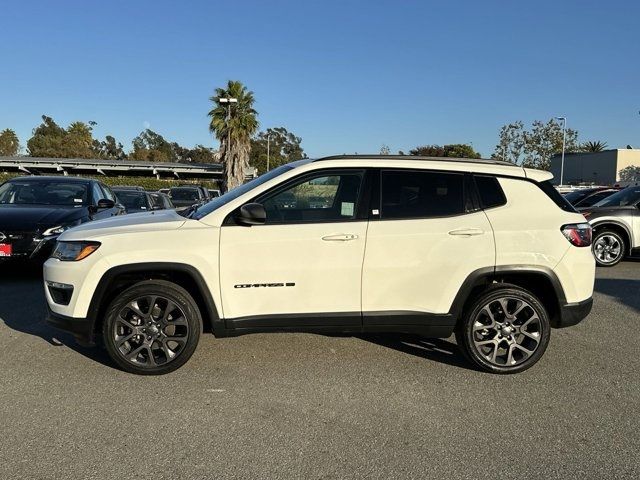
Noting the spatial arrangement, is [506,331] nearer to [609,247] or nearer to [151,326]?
[151,326]

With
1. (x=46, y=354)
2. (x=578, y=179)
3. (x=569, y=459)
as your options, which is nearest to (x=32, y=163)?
(x=46, y=354)

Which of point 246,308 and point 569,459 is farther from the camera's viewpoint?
point 246,308

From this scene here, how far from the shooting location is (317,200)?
452cm

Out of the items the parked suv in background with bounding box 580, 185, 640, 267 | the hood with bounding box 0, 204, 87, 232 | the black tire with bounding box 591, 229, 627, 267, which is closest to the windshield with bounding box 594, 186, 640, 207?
the parked suv in background with bounding box 580, 185, 640, 267

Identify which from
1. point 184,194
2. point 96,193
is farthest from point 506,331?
point 184,194

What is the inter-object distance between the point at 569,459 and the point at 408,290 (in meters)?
1.67

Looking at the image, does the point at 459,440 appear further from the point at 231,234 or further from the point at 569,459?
the point at 231,234

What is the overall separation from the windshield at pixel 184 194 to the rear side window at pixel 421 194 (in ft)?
66.1

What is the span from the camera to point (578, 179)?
62.3 m

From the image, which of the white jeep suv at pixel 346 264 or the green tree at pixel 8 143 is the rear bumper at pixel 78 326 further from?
the green tree at pixel 8 143

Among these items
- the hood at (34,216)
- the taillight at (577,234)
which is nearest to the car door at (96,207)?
the hood at (34,216)

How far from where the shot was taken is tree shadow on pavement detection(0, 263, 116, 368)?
A: 16.0ft

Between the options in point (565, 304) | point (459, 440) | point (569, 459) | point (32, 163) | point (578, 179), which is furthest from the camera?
point (578, 179)

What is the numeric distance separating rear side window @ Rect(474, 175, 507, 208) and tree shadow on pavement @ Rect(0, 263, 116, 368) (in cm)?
351
